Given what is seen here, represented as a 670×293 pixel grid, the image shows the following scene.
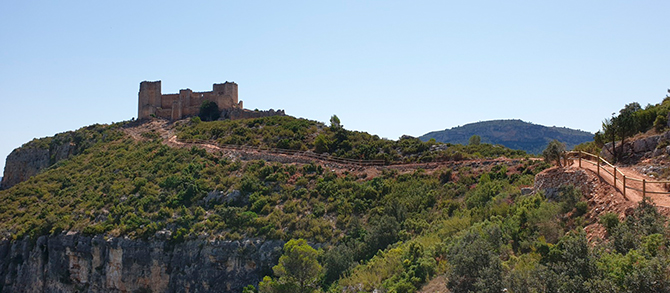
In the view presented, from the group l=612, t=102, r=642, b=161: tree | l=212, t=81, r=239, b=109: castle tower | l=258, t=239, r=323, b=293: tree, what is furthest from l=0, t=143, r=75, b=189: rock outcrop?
l=612, t=102, r=642, b=161: tree

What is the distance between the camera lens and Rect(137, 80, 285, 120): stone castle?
5862 centimetres

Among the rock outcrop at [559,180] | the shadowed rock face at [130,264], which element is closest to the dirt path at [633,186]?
the rock outcrop at [559,180]

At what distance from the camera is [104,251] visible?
105ft

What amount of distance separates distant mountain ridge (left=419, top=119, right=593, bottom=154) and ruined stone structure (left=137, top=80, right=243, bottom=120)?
8331cm

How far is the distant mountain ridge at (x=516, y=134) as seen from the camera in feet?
422

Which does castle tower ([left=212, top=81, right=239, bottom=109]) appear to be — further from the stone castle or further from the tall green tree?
the tall green tree

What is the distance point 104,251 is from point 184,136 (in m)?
18.6

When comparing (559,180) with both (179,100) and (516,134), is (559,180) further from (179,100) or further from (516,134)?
(516,134)

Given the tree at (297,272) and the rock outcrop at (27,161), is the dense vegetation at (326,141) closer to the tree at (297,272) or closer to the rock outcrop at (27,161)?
the tree at (297,272)

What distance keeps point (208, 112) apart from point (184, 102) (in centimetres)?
392

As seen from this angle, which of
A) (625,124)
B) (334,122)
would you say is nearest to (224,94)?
(334,122)

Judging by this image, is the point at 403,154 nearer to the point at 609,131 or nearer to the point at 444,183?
the point at 444,183

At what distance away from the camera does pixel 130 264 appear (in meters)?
30.8

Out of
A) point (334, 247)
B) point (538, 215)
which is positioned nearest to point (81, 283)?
point (334, 247)
